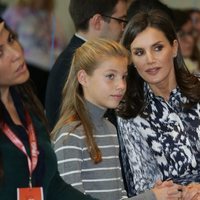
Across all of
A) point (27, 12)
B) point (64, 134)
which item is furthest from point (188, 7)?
point (64, 134)

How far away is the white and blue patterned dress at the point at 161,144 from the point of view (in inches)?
107

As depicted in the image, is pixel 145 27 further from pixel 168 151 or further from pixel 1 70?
pixel 1 70

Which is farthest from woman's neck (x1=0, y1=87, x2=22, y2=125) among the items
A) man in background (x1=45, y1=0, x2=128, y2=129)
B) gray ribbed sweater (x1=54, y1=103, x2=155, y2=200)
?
man in background (x1=45, y1=0, x2=128, y2=129)

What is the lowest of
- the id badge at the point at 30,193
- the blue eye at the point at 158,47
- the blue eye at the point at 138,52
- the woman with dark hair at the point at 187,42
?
the id badge at the point at 30,193

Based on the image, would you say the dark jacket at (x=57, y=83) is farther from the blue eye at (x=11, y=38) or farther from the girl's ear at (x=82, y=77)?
the blue eye at (x=11, y=38)

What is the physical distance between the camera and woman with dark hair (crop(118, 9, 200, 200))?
8.96 ft

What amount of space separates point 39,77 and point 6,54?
3.21 m

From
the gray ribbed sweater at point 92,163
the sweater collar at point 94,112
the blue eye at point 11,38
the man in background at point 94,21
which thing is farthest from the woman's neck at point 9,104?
the man in background at point 94,21

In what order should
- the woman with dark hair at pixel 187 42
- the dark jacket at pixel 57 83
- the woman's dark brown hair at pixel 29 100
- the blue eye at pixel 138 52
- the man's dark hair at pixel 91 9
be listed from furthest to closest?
the woman with dark hair at pixel 187 42
the man's dark hair at pixel 91 9
the dark jacket at pixel 57 83
the blue eye at pixel 138 52
the woman's dark brown hair at pixel 29 100

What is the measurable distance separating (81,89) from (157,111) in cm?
39

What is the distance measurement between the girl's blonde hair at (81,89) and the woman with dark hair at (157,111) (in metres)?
0.16

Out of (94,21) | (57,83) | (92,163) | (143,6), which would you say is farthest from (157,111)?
(94,21)

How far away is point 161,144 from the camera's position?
2744mm

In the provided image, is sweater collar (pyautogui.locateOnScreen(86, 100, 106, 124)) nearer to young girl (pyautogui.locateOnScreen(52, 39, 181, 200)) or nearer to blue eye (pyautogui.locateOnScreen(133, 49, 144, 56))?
young girl (pyautogui.locateOnScreen(52, 39, 181, 200))
